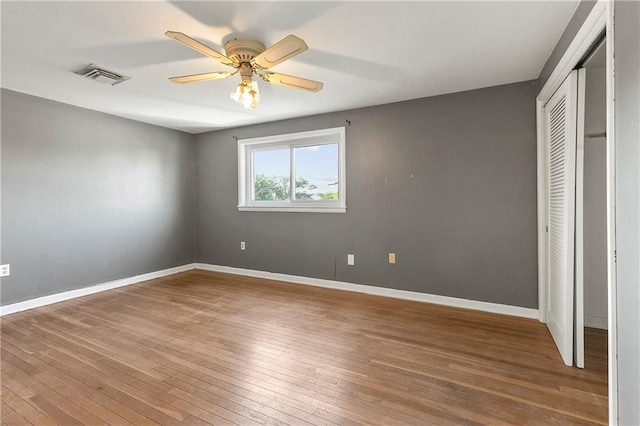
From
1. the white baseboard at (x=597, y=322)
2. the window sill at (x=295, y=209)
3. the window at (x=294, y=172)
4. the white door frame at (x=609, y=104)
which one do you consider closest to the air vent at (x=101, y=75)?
the window at (x=294, y=172)

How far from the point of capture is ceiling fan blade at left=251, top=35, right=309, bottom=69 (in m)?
1.67

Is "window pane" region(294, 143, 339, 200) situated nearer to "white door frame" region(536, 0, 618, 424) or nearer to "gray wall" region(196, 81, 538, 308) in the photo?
"gray wall" region(196, 81, 538, 308)

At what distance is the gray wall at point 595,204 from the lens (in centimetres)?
249

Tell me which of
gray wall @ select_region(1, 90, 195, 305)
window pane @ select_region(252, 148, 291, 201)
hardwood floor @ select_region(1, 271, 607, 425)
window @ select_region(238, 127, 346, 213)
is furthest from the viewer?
window pane @ select_region(252, 148, 291, 201)

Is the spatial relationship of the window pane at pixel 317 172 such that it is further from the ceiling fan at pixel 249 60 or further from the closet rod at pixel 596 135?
the closet rod at pixel 596 135

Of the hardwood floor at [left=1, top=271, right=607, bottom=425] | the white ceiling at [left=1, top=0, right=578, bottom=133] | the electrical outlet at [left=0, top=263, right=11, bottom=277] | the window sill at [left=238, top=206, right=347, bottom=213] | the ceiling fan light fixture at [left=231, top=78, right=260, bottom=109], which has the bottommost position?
the hardwood floor at [left=1, top=271, right=607, bottom=425]

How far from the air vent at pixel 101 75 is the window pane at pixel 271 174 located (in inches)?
81.1

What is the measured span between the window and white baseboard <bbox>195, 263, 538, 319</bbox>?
3.06 ft

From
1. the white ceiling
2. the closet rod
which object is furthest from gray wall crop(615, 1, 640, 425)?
the closet rod

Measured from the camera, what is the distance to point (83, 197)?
362cm

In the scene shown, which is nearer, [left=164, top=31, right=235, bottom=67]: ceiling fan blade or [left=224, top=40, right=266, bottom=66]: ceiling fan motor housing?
[left=164, top=31, right=235, bottom=67]: ceiling fan blade

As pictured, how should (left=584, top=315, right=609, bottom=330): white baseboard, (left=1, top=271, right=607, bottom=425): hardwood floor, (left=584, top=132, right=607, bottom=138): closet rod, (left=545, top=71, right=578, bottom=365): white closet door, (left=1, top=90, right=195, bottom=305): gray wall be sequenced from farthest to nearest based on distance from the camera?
(left=1, top=90, right=195, bottom=305): gray wall
(left=584, top=315, right=609, bottom=330): white baseboard
(left=584, top=132, right=607, bottom=138): closet rod
(left=545, top=71, right=578, bottom=365): white closet door
(left=1, top=271, right=607, bottom=425): hardwood floor

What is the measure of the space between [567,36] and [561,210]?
1.14 meters

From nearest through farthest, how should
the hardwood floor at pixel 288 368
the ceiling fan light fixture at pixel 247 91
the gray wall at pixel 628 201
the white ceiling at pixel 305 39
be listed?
1. the gray wall at pixel 628 201
2. the hardwood floor at pixel 288 368
3. the white ceiling at pixel 305 39
4. the ceiling fan light fixture at pixel 247 91
